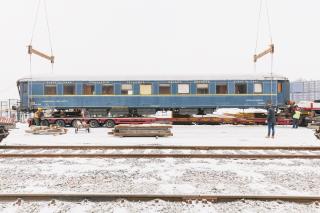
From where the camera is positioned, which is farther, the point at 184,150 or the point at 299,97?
the point at 299,97

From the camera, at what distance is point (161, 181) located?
6945mm

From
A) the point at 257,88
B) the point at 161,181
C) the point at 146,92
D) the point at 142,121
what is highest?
the point at 257,88

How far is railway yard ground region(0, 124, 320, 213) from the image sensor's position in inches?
211

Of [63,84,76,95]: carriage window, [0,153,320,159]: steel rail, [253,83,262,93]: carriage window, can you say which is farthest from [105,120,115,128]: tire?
[0,153,320,159]: steel rail

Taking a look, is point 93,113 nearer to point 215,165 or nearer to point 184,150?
point 184,150

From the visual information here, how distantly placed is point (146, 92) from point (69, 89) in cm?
Result: 576

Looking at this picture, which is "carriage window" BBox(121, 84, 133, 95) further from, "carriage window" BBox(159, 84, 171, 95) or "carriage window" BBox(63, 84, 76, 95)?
"carriage window" BBox(63, 84, 76, 95)

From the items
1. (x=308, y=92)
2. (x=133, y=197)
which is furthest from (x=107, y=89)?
(x=308, y=92)

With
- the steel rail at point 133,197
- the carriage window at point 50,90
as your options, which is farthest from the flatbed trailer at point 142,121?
the steel rail at point 133,197

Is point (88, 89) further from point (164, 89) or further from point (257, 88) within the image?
point (257, 88)

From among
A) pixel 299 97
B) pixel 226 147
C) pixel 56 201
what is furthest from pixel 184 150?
pixel 299 97

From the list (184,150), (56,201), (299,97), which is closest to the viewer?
(56,201)

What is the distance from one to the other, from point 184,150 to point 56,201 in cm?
644

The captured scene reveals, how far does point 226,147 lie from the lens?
1138cm
